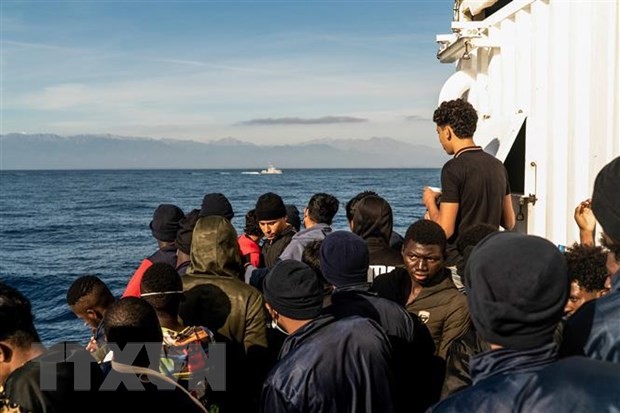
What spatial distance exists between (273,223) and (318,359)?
303cm

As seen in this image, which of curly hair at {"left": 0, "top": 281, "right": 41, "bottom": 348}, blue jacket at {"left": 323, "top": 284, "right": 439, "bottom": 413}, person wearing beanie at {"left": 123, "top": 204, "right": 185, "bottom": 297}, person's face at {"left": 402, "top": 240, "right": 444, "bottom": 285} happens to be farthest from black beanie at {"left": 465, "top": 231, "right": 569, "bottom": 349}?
person wearing beanie at {"left": 123, "top": 204, "right": 185, "bottom": 297}

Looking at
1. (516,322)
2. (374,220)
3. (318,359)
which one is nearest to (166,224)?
(374,220)

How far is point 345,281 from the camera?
347 centimetres

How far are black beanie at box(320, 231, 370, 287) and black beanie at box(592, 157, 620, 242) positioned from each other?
53.5 inches

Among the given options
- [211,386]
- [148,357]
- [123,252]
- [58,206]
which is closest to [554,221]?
[211,386]

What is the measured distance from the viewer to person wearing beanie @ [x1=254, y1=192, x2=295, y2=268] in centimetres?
574

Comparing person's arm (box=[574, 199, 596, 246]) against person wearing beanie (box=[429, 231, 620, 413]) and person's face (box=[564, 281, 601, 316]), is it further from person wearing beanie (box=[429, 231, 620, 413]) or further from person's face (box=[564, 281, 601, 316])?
person wearing beanie (box=[429, 231, 620, 413])

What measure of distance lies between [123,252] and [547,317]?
981 inches

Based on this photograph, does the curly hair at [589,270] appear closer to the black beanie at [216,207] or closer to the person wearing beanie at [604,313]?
the person wearing beanie at [604,313]

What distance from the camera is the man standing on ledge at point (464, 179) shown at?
184 inches

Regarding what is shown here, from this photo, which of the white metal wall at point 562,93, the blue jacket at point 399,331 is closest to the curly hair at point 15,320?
the blue jacket at point 399,331

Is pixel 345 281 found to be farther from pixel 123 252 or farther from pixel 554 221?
pixel 123 252

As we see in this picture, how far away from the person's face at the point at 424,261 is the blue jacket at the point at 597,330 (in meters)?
1.59

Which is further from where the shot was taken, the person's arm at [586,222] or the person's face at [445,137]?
the person's face at [445,137]
